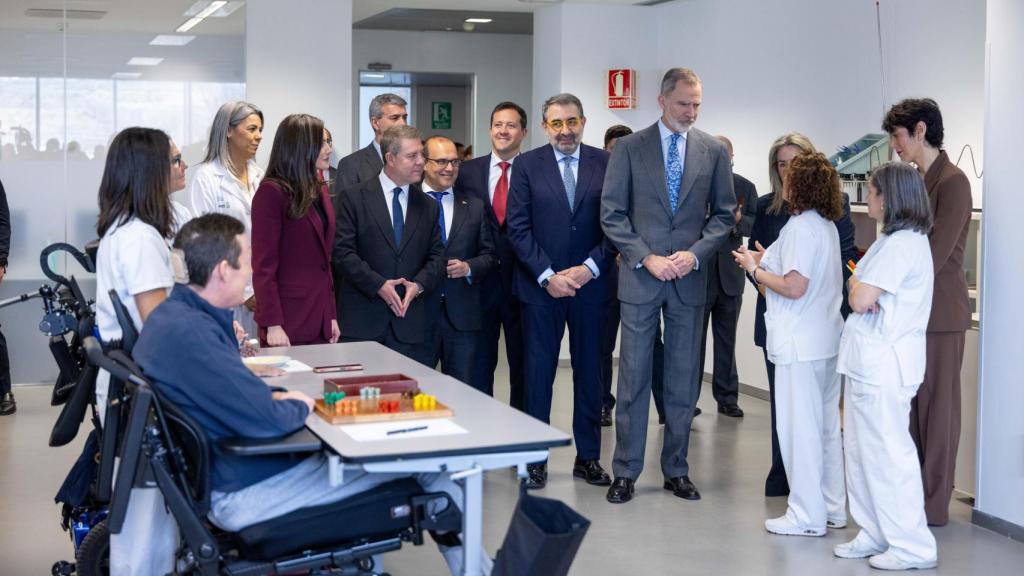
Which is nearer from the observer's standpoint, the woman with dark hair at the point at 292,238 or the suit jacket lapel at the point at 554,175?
the woman with dark hair at the point at 292,238

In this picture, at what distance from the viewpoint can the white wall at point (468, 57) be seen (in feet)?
42.2

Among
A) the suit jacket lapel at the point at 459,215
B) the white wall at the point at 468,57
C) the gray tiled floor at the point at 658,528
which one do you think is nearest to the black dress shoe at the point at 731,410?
the gray tiled floor at the point at 658,528

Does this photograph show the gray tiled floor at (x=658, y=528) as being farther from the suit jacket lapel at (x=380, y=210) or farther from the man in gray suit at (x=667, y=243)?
the suit jacket lapel at (x=380, y=210)

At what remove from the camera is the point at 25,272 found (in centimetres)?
858

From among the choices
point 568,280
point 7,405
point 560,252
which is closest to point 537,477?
point 568,280

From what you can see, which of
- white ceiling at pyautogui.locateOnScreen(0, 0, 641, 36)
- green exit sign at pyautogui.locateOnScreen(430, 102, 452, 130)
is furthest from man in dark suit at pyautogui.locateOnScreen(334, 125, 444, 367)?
green exit sign at pyautogui.locateOnScreen(430, 102, 452, 130)

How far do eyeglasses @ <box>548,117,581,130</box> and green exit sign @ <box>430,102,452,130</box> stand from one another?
28.7ft

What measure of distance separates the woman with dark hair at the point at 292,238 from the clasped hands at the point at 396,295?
0.38 metres

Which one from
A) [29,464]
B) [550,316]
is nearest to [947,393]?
[550,316]

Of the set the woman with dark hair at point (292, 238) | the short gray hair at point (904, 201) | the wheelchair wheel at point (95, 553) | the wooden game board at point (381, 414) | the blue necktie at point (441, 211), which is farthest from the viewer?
the blue necktie at point (441, 211)

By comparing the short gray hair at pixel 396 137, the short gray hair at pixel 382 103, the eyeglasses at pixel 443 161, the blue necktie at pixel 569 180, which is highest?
the short gray hair at pixel 382 103

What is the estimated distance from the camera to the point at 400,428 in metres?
3.15

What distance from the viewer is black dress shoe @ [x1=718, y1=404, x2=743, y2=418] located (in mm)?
7729

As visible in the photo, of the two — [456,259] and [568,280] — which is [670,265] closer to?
[568,280]
